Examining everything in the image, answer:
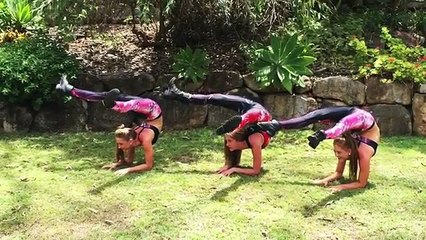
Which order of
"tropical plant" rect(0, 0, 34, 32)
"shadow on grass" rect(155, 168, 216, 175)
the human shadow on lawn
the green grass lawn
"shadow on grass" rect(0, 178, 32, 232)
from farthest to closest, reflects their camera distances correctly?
"tropical plant" rect(0, 0, 34, 32) < "shadow on grass" rect(155, 168, 216, 175) < the human shadow on lawn < "shadow on grass" rect(0, 178, 32, 232) < the green grass lawn

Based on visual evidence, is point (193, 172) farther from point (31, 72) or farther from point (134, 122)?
point (31, 72)

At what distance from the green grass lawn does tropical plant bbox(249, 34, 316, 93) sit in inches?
36.7

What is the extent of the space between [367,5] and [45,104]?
540 centimetres

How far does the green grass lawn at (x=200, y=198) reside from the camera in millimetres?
3777

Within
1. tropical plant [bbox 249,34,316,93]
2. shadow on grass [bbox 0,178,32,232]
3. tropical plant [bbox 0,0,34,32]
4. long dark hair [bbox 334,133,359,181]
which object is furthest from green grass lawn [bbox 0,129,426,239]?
tropical plant [bbox 0,0,34,32]

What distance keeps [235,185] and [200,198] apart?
397mm

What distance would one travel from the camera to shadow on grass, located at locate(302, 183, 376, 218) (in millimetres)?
4074

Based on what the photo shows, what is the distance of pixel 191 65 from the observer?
6.54 m

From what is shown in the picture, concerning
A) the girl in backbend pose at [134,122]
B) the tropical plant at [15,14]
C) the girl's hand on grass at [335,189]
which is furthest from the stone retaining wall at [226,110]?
the girl's hand on grass at [335,189]

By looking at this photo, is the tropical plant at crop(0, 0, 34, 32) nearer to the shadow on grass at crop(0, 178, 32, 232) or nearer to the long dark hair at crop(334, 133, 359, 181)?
the shadow on grass at crop(0, 178, 32, 232)

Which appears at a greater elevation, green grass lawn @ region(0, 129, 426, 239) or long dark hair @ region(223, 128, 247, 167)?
long dark hair @ region(223, 128, 247, 167)

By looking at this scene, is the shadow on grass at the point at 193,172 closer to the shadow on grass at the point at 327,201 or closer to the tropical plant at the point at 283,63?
the shadow on grass at the point at 327,201

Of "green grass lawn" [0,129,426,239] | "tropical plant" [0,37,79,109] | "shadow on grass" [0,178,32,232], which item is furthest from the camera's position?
"tropical plant" [0,37,79,109]

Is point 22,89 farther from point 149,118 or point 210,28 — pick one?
point 210,28
